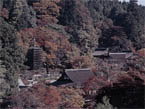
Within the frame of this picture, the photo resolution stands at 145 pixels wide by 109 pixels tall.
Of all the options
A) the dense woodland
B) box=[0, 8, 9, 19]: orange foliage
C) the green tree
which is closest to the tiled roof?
the dense woodland

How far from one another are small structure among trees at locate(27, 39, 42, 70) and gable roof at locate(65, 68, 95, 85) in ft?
14.4

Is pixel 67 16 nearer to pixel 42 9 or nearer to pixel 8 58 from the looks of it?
pixel 42 9

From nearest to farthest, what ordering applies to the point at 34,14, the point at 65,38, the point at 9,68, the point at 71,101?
the point at 71,101
the point at 9,68
the point at 65,38
the point at 34,14

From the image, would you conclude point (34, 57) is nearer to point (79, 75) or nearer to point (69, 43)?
point (69, 43)

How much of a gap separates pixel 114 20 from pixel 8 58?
16676 millimetres

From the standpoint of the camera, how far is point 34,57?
18.0 m

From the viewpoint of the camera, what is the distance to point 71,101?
10.2 metres

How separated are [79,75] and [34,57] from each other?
4726 millimetres

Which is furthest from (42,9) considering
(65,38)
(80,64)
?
(80,64)

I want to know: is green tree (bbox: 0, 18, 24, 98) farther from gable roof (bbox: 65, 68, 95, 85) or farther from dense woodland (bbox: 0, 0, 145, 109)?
gable roof (bbox: 65, 68, 95, 85)

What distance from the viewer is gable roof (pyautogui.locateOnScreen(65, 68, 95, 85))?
13.6 meters

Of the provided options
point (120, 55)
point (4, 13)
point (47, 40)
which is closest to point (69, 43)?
point (47, 40)

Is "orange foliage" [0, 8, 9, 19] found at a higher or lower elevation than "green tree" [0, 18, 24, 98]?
higher

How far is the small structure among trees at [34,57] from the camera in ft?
59.3
